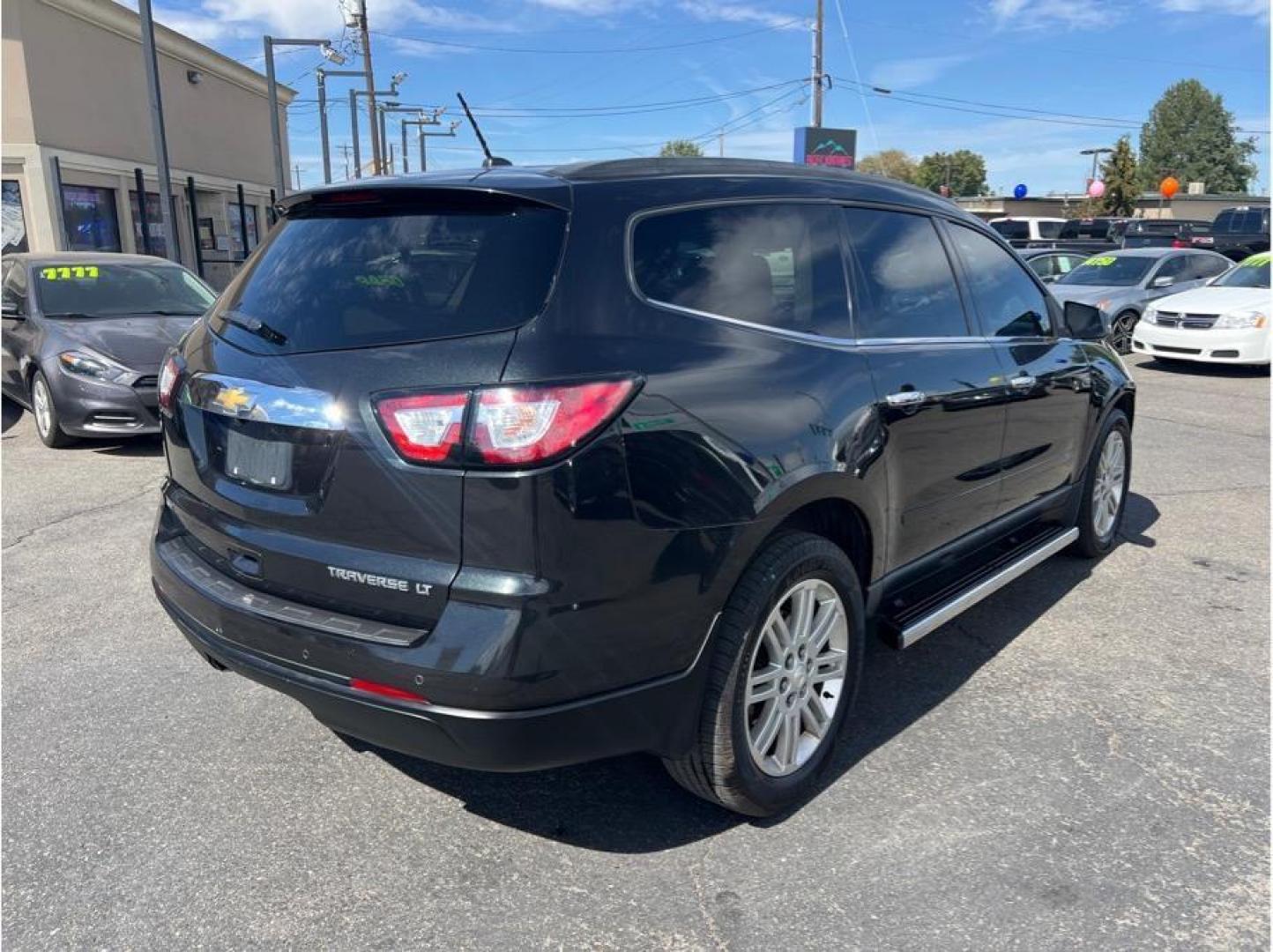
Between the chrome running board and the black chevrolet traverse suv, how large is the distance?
66 mm

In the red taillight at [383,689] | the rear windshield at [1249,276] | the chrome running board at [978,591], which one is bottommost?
the chrome running board at [978,591]

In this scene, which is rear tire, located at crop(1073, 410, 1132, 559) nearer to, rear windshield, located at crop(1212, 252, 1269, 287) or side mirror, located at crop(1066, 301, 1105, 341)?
side mirror, located at crop(1066, 301, 1105, 341)

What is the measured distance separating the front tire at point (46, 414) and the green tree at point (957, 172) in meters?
98.8

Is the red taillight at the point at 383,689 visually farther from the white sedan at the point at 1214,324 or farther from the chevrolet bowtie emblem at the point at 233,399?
the white sedan at the point at 1214,324

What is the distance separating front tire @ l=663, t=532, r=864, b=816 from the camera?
8.55 feet

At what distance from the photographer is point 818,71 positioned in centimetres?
3347

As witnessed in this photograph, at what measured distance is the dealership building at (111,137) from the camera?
18391mm

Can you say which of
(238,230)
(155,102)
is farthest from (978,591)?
(238,230)

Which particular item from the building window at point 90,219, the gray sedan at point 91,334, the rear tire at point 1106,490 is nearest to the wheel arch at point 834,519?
the rear tire at point 1106,490

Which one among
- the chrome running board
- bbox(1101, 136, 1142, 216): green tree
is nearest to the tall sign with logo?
the chrome running board

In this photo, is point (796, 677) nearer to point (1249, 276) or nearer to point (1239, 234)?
point (1249, 276)

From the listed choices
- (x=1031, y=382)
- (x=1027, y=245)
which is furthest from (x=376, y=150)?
(x=1031, y=382)

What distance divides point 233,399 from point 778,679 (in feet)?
5.58

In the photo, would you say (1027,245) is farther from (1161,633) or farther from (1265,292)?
(1161,633)
